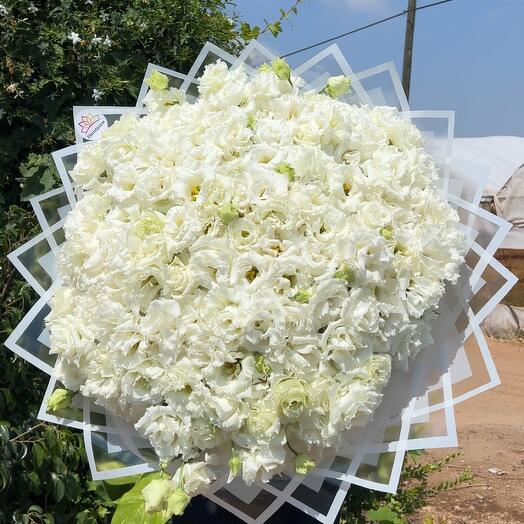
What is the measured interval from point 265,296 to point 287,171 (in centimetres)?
28

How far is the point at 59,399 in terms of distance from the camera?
5.58 feet

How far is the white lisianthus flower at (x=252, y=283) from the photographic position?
1.42 meters

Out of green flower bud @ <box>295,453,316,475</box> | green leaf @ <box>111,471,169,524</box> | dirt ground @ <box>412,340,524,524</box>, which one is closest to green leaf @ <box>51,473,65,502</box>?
green leaf @ <box>111,471,169,524</box>

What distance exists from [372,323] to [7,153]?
198cm

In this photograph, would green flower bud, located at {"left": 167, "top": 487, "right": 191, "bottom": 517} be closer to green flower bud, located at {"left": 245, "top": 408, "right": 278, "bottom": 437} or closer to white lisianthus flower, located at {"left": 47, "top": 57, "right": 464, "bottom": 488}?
white lisianthus flower, located at {"left": 47, "top": 57, "right": 464, "bottom": 488}

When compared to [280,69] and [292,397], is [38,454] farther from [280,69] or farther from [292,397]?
[280,69]

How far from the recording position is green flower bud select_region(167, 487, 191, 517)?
4.84ft

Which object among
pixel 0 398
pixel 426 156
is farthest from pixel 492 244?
pixel 0 398

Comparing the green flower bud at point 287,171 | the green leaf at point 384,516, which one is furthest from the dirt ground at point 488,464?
the green flower bud at point 287,171

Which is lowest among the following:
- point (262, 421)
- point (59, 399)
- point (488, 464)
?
point (488, 464)

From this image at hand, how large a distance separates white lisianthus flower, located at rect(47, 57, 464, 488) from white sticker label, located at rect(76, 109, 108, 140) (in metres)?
0.29

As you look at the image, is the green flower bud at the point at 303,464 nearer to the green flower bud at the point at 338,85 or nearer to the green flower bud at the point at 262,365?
the green flower bud at the point at 262,365

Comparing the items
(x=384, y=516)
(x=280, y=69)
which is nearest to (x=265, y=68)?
(x=280, y=69)

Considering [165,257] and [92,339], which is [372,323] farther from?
[92,339]
